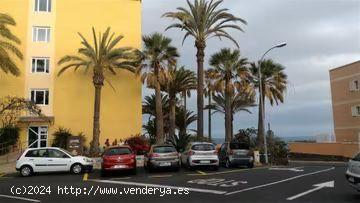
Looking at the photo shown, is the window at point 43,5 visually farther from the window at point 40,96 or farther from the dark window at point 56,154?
the dark window at point 56,154

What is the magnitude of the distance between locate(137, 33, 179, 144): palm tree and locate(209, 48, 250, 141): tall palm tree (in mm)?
7395

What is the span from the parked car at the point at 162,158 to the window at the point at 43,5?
20.2 metres

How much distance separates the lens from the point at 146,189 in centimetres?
1566

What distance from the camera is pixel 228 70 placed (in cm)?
4112

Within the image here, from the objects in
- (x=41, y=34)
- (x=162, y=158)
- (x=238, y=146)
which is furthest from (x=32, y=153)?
(x=41, y=34)

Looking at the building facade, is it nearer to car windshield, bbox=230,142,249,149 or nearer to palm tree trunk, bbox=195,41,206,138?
palm tree trunk, bbox=195,41,206,138

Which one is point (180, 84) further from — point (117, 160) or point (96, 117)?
point (117, 160)

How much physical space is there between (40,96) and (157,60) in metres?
10.1

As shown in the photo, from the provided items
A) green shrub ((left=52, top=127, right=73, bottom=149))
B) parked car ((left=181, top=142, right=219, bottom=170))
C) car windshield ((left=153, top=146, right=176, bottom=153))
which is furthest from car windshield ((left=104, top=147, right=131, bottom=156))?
green shrub ((left=52, top=127, right=73, bottom=149))

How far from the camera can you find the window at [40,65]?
36.2 m

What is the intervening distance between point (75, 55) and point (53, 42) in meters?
2.17

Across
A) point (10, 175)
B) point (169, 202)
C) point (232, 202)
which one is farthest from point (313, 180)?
point (10, 175)

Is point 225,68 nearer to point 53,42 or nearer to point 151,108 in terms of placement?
point 151,108

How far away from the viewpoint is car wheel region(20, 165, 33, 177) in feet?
74.7
